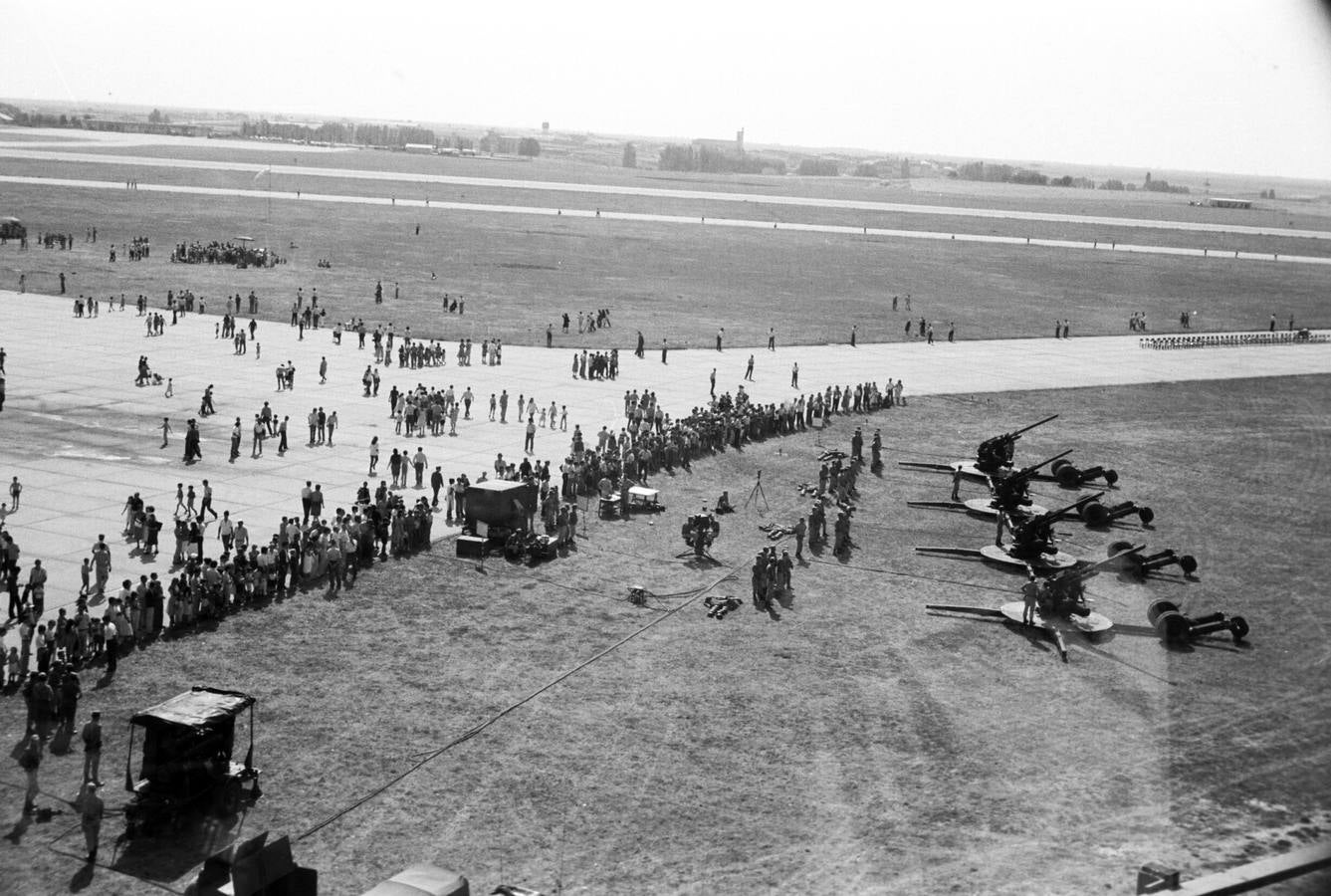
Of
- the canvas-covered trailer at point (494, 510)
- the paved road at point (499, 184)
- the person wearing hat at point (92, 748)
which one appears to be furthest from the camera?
the paved road at point (499, 184)

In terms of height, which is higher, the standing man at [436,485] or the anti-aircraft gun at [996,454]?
the anti-aircraft gun at [996,454]

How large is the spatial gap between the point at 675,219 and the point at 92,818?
13245cm

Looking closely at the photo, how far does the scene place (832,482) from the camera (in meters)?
35.6

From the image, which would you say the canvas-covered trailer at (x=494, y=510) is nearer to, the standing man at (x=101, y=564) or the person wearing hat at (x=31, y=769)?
the standing man at (x=101, y=564)

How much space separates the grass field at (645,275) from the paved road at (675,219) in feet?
18.7

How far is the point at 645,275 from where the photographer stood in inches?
3506

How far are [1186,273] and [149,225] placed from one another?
80.8m

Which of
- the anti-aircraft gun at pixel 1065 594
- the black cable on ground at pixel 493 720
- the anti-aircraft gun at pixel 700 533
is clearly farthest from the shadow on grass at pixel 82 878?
the anti-aircraft gun at pixel 1065 594

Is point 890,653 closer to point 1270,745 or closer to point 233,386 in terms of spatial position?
point 1270,745

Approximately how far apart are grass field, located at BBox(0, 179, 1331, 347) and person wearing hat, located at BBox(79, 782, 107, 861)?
143 ft

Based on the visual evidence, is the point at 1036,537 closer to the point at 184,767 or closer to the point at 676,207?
the point at 184,767

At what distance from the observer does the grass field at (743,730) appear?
52.4ft

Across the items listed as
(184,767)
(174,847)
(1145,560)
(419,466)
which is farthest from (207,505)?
(1145,560)

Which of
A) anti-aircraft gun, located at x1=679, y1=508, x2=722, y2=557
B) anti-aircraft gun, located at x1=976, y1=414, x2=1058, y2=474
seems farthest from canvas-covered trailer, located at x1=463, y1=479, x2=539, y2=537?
anti-aircraft gun, located at x1=976, y1=414, x2=1058, y2=474
